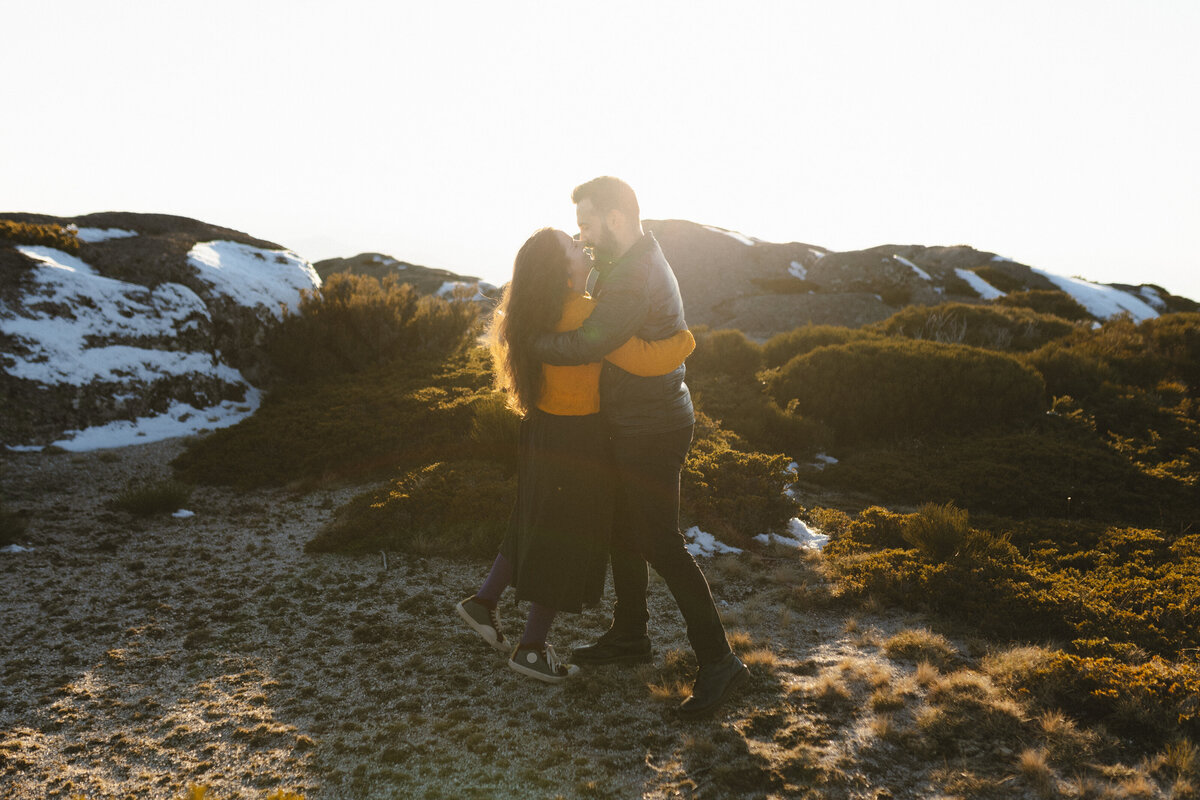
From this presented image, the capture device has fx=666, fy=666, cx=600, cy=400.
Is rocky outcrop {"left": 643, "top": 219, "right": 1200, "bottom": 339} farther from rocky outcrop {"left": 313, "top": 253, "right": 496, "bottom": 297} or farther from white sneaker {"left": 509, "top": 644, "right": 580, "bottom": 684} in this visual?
white sneaker {"left": 509, "top": 644, "right": 580, "bottom": 684}

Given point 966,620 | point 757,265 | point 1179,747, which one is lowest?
point 966,620

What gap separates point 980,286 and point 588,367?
993 inches

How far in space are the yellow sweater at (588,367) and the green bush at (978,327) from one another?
463 inches

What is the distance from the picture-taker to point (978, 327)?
13820mm

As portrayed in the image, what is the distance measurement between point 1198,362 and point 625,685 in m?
12.0

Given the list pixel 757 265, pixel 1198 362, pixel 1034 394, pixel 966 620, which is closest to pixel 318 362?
pixel 966 620

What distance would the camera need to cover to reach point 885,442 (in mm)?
8680

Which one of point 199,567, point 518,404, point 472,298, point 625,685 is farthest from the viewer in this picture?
point 472,298

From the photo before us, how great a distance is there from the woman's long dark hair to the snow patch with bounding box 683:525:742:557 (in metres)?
2.82

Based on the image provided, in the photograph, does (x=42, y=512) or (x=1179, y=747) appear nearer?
(x=1179, y=747)

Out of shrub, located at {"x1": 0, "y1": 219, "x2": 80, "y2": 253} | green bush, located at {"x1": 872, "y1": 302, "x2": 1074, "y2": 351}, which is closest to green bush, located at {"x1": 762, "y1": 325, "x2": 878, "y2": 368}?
green bush, located at {"x1": 872, "y1": 302, "x2": 1074, "y2": 351}

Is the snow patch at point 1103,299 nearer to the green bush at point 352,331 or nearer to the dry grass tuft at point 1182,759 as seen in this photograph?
the green bush at point 352,331

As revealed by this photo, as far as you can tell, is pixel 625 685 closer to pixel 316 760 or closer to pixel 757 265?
pixel 316 760

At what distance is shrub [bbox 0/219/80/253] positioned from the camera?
9.60 meters
